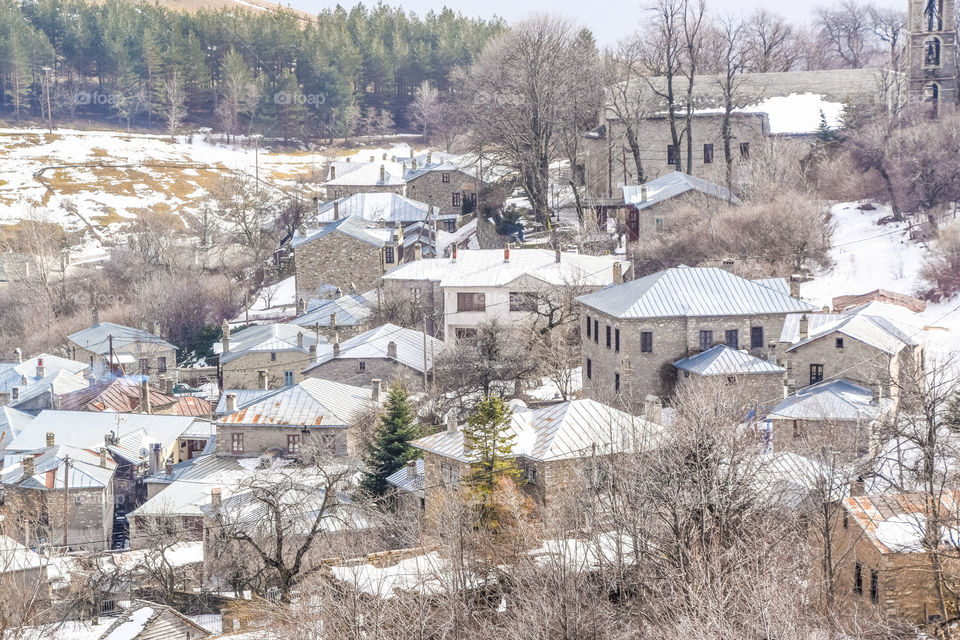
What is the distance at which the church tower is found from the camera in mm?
58531

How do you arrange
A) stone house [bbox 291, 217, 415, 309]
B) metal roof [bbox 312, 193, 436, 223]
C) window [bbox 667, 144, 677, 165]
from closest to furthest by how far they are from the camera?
1. window [bbox 667, 144, 677, 165]
2. stone house [bbox 291, 217, 415, 309]
3. metal roof [bbox 312, 193, 436, 223]

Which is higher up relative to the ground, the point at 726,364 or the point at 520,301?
the point at 520,301

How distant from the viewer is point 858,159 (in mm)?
53375

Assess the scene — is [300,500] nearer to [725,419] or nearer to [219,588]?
[219,588]

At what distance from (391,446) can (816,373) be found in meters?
12.3

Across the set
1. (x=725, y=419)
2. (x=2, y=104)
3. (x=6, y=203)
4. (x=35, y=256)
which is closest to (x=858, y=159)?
(x=725, y=419)

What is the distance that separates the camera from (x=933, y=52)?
59.0 meters

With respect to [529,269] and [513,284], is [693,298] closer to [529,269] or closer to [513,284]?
[513,284]

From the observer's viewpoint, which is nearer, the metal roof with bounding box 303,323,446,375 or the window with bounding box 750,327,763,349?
the window with bounding box 750,327,763,349

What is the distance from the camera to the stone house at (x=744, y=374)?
36844 mm

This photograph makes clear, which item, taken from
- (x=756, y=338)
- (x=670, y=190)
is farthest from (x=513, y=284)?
(x=756, y=338)

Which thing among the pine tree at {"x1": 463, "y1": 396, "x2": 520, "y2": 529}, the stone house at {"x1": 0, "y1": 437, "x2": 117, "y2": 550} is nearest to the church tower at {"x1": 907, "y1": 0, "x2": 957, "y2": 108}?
the pine tree at {"x1": 463, "y1": 396, "x2": 520, "y2": 529}

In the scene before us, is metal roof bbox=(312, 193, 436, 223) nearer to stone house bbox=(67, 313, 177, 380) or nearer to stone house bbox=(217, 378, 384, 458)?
stone house bbox=(67, 313, 177, 380)

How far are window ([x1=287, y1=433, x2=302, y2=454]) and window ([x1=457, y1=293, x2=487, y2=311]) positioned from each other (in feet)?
32.8
